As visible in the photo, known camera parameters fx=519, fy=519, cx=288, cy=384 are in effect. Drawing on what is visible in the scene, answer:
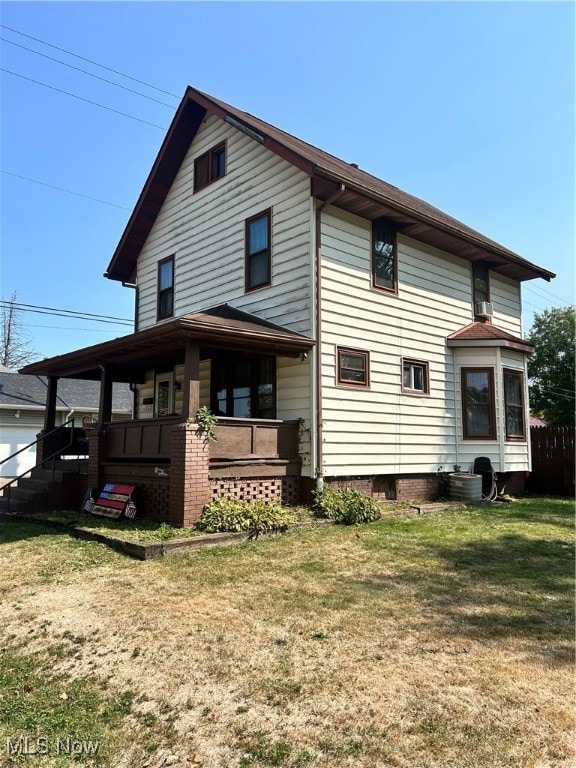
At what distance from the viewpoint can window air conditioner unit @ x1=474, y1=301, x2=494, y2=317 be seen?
1380 cm

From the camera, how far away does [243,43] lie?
1091cm

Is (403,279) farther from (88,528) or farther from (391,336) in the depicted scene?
(88,528)

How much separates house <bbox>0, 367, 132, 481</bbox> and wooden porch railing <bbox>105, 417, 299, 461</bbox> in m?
11.1

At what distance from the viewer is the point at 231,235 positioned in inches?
490

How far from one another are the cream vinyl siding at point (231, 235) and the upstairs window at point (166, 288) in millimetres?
232

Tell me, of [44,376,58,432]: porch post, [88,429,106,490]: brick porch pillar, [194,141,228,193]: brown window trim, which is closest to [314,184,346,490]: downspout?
[194,141,228,193]: brown window trim

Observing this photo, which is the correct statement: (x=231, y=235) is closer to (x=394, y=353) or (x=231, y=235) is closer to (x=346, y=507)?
(x=394, y=353)

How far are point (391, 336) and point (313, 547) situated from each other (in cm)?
578

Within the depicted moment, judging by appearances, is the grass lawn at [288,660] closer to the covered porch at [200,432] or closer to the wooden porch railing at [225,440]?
the covered porch at [200,432]

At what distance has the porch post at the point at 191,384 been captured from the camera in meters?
8.45

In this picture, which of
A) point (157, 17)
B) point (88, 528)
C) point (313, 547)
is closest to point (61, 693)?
point (313, 547)

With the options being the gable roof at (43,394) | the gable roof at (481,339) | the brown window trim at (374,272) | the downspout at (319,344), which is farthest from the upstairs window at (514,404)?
the gable roof at (43,394)

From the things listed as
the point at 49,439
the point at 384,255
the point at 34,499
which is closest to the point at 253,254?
the point at 384,255

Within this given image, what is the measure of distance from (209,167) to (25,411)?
1390 cm
